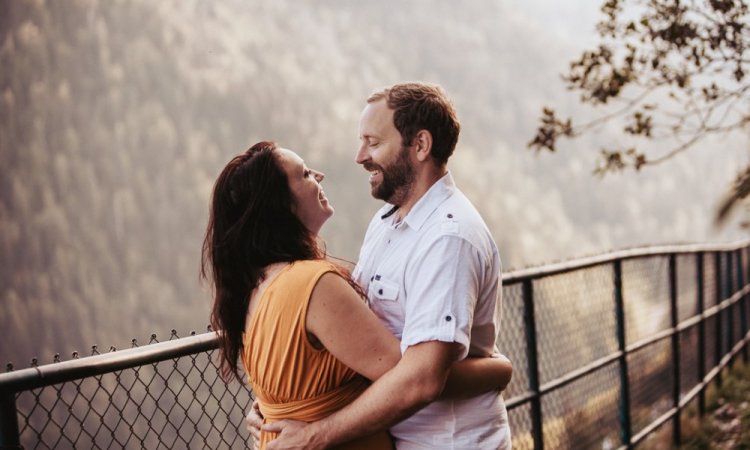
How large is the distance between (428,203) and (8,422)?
1.24 m

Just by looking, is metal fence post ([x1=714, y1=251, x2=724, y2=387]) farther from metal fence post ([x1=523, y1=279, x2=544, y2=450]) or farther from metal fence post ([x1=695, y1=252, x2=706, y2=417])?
metal fence post ([x1=523, y1=279, x2=544, y2=450])

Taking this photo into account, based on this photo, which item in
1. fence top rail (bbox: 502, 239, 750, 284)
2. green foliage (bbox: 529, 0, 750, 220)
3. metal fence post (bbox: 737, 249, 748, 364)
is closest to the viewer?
fence top rail (bbox: 502, 239, 750, 284)

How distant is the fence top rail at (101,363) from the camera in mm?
2074

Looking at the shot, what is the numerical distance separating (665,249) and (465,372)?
448cm

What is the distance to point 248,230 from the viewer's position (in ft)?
6.84

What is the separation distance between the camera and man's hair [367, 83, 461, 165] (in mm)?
2195

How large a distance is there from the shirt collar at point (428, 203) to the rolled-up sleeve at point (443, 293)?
0.53ft

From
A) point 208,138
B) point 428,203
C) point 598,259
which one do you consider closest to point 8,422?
point 428,203

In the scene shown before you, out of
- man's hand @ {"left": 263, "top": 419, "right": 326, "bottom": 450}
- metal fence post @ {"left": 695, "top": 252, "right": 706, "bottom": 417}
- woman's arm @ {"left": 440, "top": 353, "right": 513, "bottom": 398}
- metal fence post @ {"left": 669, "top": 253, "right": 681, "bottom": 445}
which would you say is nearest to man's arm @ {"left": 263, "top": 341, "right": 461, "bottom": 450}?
man's hand @ {"left": 263, "top": 419, "right": 326, "bottom": 450}

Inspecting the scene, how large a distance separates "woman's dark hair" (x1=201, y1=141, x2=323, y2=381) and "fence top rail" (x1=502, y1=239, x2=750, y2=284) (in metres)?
1.86

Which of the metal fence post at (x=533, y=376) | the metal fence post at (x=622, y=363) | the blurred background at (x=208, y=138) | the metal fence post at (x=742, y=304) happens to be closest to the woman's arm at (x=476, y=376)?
the metal fence post at (x=533, y=376)

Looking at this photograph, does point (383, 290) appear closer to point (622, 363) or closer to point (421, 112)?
point (421, 112)

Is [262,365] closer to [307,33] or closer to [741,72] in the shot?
[741,72]

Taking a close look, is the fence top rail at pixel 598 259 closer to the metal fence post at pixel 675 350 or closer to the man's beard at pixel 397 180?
the metal fence post at pixel 675 350
